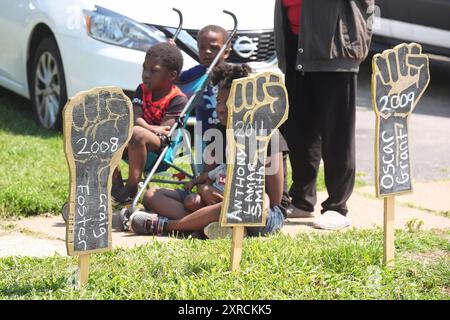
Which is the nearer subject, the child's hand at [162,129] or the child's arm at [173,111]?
the child's hand at [162,129]

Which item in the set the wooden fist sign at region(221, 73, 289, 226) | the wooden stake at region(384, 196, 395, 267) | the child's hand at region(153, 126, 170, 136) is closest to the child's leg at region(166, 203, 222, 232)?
the child's hand at region(153, 126, 170, 136)

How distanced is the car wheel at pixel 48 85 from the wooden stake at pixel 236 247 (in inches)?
155

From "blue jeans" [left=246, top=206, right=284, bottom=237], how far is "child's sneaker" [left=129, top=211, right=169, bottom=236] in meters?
0.51

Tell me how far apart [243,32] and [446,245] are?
3125mm

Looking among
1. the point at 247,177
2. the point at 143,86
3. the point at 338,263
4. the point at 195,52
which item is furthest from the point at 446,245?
the point at 195,52

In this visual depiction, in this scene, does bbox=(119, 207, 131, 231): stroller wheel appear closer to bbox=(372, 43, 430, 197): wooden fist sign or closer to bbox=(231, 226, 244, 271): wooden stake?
bbox=(231, 226, 244, 271): wooden stake

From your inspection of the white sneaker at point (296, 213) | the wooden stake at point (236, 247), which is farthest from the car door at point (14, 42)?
the wooden stake at point (236, 247)

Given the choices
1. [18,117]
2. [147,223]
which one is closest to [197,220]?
[147,223]

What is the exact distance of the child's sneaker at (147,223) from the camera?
20.0 ft

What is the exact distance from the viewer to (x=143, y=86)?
22.1 feet

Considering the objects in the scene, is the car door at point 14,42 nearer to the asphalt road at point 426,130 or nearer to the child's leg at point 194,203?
the asphalt road at point 426,130

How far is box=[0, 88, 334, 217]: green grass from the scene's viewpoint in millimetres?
6539

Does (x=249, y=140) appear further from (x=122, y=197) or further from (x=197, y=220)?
(x=122, y=197)

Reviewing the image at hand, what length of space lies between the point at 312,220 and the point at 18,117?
12.2 ft
